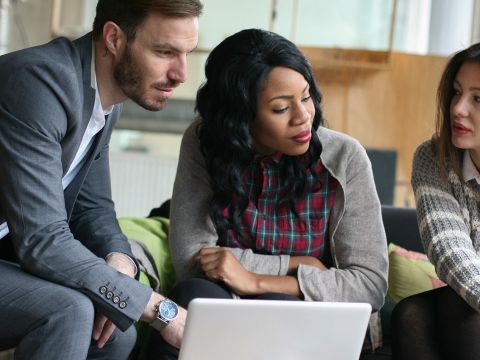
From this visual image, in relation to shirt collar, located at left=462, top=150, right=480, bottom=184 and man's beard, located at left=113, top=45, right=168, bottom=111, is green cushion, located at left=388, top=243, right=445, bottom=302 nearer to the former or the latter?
shirt collar, located at left=462, top=150, right=480, bottom=184

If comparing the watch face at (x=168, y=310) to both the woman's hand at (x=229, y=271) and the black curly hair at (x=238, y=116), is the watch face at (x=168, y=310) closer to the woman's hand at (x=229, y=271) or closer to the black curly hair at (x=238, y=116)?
the woman's hand at (x=229, y=271)

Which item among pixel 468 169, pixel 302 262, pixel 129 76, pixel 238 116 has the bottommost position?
pixel 302 262

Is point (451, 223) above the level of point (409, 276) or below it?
above

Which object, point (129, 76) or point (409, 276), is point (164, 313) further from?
point (409, 276)

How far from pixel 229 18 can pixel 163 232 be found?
222cm

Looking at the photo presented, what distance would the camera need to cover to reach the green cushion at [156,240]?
7.96 feet

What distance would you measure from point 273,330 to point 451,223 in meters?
0.62

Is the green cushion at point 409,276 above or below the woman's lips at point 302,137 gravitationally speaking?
below

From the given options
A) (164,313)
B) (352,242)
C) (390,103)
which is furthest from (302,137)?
(390,103)

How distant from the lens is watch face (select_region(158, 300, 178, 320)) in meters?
1.65

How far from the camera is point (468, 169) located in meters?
2.12

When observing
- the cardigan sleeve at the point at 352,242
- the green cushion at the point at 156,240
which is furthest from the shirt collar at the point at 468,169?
the green cushion at the point at 156,240

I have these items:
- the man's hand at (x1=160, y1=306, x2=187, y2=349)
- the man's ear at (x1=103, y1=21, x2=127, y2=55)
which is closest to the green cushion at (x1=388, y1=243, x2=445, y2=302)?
the man's hand at (x1=160, y1=306, x2=187, y2=349)

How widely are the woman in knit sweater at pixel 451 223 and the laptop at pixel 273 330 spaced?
29 centimetres
